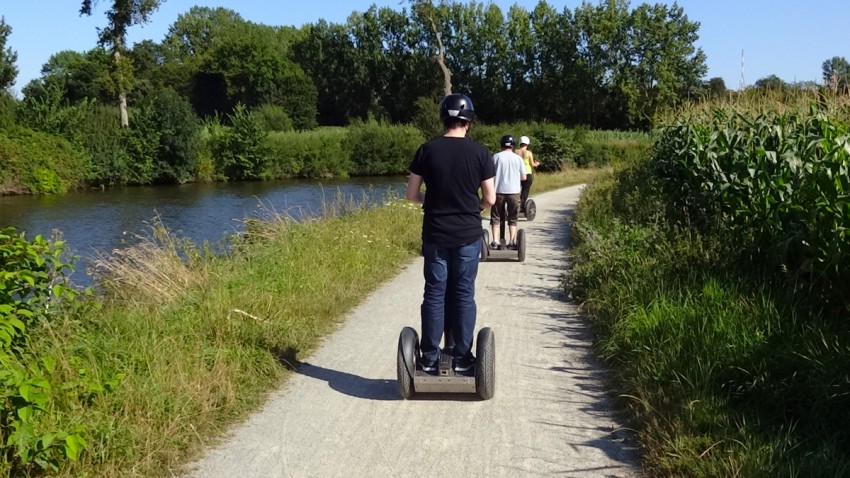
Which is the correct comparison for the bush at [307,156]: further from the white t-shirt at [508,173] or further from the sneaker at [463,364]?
the sneaker at [463,364]

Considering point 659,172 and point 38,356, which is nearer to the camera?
point 38,356

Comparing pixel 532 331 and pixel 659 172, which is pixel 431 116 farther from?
pixel 532 331

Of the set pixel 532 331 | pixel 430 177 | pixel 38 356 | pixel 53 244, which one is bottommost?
pixel 532 331

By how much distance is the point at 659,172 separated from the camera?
39.0ft

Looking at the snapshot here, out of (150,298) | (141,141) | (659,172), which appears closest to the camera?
(150,298)

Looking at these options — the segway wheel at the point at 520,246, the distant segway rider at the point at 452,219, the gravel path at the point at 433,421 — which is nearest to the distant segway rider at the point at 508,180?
the segway wheel at the point at 520,246

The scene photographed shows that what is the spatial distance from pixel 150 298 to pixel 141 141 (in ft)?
142

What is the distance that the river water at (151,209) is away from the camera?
22.2 m

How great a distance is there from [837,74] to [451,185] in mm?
5510

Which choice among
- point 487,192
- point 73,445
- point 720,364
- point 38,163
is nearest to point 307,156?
point 38,163

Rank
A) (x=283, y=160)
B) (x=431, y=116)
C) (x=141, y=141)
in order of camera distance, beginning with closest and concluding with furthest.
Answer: (x=141, y=141) < (x=283, y=160) < (x=431, y=116)

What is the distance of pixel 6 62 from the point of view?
5672 centimetres

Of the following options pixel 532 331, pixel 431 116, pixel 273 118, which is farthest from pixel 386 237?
pixel 273 118

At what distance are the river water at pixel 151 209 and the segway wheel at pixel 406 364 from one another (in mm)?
9828
